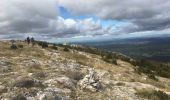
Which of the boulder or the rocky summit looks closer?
the rocky summit

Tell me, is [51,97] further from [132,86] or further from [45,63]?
[45,63]

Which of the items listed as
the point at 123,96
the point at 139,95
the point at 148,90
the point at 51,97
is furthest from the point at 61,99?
the point at 148,90

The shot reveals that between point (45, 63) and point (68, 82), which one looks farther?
point (45, 63)

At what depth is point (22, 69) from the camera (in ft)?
106

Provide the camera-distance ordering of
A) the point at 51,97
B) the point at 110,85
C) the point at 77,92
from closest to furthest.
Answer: the point at 51,97 → the point at 77,92 → the point at 110,85

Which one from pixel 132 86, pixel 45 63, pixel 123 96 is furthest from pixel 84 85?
pixel 45 63

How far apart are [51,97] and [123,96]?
749 centimetres

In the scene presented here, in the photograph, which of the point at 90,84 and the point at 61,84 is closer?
the point at 61,84

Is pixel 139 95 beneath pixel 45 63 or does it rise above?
beneath

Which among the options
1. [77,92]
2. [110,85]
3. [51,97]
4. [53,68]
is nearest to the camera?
[51,97]

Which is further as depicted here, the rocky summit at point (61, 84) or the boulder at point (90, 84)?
the boulder at point (90, 84)

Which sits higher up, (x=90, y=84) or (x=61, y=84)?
(x=61, y=84)

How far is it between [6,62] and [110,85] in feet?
42.7

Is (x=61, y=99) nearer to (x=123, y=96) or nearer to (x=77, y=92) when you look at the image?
(x=77, y=92)
